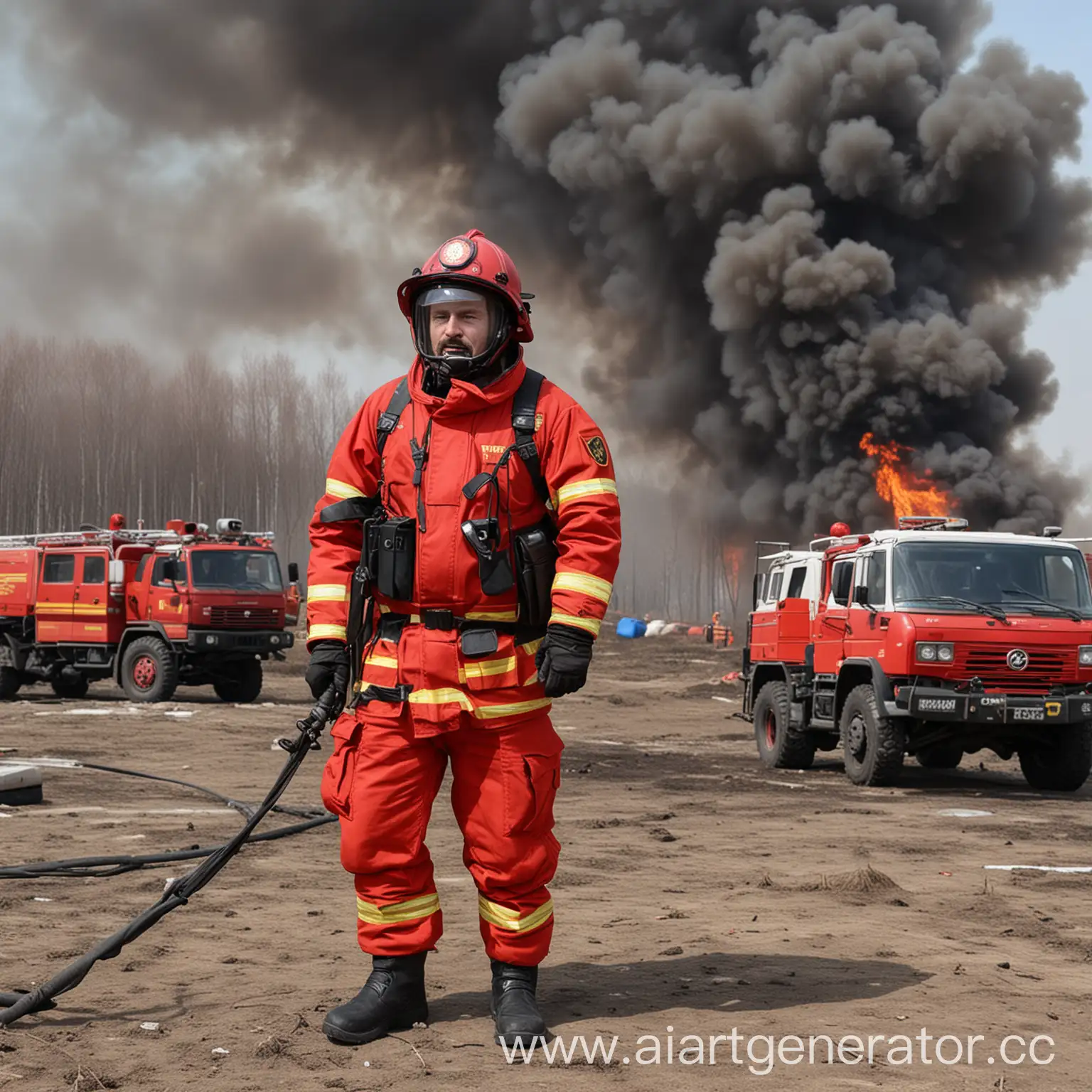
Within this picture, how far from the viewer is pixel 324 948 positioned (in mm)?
4582

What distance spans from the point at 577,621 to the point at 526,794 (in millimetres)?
477

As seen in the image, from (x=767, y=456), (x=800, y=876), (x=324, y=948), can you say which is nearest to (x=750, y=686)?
(x=800, y=876)

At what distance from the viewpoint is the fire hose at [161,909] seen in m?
3.51

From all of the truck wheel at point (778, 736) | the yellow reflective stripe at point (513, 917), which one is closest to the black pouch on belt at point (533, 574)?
the yellow reflective stripe at point (513, 917)

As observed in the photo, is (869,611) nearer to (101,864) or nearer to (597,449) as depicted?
(101,864)

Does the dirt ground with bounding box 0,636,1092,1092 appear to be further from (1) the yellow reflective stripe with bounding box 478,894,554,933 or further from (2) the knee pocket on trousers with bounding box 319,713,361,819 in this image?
(2) the knee pocket on trousers with bounding box 319,713,361,819

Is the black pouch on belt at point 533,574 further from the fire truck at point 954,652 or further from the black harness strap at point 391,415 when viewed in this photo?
the fire truck at point 954,652

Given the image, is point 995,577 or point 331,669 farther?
point 995,577

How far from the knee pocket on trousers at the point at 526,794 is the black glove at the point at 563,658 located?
7.7 inches

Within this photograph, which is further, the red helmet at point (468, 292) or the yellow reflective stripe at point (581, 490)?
the red helmet at point (468, 292)

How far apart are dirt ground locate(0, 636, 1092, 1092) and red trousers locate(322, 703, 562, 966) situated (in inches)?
11.1

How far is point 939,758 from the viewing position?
12.3 m

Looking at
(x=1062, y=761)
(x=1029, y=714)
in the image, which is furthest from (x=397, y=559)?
(x=1062, y=761)

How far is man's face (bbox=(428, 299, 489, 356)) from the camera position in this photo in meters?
3.85
